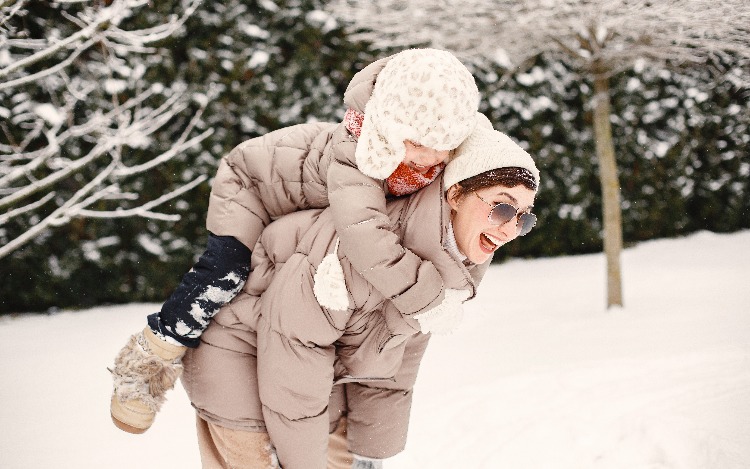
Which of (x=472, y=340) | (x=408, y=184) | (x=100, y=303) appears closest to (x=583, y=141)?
(x=472, y=340)

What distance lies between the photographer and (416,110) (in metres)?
1.18

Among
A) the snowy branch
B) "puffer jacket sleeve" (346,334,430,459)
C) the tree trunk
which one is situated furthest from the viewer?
the tree trunk

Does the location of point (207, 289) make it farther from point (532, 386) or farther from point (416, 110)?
point (532, 386)

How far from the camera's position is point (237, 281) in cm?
143

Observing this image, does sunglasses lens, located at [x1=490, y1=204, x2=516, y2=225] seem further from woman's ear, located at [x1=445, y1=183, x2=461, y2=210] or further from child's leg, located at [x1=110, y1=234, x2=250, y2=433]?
child's leg, located at [x1=110, y1=234, x2=250, y2=433]

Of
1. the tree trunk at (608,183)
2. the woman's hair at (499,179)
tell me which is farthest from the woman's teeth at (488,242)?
the tree trunk at (608,183)

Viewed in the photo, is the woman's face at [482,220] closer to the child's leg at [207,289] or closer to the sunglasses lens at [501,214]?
the sunglasses lens at [501,214]

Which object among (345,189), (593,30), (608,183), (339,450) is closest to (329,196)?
(345,189)

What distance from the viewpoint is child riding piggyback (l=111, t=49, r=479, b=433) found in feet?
3.92

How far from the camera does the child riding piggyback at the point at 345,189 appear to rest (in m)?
1.19

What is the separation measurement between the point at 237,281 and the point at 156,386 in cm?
35

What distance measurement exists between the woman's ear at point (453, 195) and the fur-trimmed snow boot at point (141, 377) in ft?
2.47

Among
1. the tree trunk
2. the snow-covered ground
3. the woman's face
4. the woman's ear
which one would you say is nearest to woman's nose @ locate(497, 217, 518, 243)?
the woman's face

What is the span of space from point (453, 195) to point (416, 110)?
0.23m
